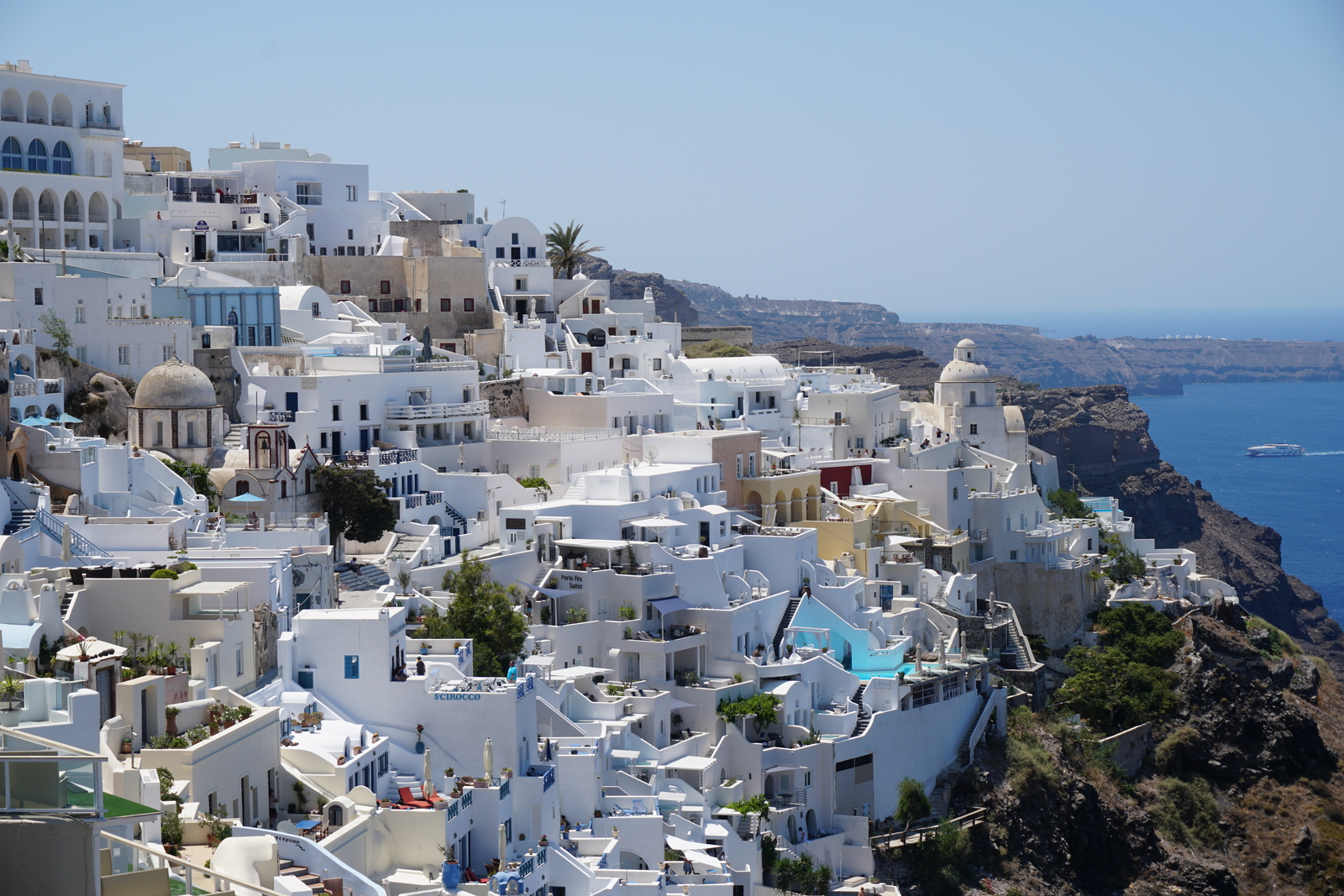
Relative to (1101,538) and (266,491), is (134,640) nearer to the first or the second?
(266,491)

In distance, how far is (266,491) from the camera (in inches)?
1801

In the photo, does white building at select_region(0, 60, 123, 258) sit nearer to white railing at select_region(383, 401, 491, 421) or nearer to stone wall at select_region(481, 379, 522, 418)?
white railing at select_region(383, 401, 491, 421)

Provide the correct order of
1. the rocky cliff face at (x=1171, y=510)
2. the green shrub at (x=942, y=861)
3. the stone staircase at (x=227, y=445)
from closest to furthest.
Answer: the green shrub at (x=942, y=861), the stone staircase at (x=227, y=445), the rocky cliff face at (x=1171, y=510)

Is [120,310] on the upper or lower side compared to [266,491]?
upper

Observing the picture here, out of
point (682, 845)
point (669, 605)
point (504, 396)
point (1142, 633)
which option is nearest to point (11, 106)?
point (504, 396)

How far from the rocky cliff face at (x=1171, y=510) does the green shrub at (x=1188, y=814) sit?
44559 mm

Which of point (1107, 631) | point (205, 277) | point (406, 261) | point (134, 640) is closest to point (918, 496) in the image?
point (1107, 631)

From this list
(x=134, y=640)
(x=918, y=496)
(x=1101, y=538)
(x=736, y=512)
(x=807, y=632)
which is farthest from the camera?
(x=1101, y=538)

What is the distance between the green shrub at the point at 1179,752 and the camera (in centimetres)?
5919

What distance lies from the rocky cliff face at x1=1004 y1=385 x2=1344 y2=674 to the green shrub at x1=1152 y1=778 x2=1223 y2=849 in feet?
146

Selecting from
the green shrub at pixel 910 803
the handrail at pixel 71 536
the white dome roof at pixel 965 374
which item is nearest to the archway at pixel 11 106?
the handrail at pixel 71 536

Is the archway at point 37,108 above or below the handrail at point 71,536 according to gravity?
above

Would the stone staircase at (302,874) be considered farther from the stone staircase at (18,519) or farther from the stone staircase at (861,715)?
the stone staircase at (861,715)

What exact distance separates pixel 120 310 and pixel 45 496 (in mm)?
13084
